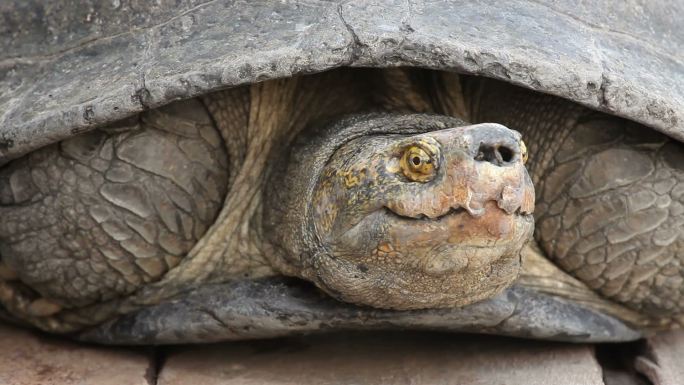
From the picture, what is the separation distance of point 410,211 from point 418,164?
0.11 metres

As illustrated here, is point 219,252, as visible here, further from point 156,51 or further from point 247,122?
point 156,51

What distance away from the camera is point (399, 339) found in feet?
11.8

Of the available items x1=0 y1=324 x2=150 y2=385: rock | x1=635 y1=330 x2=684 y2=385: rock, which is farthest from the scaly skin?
x1=0 y1=324 x2=150 y2=385: rock

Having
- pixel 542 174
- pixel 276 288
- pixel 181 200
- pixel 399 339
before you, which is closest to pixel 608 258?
pixel 542 174

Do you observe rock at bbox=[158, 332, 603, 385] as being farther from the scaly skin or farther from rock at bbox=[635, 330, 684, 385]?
the scaly skin

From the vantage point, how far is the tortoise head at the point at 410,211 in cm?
273

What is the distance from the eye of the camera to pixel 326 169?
315 cm

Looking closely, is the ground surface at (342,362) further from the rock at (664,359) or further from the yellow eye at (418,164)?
the yellow eye at (418,164)

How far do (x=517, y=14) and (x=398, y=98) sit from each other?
17.1 inches

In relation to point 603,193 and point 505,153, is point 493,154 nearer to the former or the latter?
point 505,153

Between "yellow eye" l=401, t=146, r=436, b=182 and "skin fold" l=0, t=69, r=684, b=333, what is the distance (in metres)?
0.16

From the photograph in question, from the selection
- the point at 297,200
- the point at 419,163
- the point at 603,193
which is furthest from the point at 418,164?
the point at 603,193

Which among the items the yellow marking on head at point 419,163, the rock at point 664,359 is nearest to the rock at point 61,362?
the yellow marking on head at point 419,163

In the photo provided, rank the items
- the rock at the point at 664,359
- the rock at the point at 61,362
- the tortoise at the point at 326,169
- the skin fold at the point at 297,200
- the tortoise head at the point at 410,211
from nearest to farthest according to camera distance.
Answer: the tortoise head at the point at 410,211, the tortoise at the point at 326,169, the skin fold at the point at 297,200, the rock at the point at 61,362, the rock at the point at 664,359
